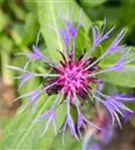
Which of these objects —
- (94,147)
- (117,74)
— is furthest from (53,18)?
(94,147)

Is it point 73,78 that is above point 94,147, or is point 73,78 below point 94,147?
above

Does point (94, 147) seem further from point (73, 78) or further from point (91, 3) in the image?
point (73, 78)

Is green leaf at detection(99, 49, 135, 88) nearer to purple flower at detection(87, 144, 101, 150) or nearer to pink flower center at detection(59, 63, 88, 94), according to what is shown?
pink flower center at detection(59, 63, 88, 94)

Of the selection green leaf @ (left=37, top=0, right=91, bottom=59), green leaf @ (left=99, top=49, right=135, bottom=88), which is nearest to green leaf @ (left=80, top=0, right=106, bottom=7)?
green leaf @ (left=37, top=0, right=91, bottom=59)

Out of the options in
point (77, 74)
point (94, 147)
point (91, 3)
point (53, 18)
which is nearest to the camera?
point (77, 74)

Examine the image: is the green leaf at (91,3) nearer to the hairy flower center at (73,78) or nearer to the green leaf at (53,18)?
the green leaf at (53,18)

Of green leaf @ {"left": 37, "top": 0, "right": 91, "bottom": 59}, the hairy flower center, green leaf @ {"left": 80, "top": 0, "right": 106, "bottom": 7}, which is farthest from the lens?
green leaf @ {"left": 80, "top": 0, "right": 106, "bottom": 7}

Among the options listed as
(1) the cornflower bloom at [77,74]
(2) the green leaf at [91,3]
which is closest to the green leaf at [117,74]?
(1) the cornflower bloom at [77,74]

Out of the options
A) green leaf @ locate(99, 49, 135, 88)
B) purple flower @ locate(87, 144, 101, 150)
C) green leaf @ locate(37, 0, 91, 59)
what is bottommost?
purple flower @ locate(87, 144, 101, 150)

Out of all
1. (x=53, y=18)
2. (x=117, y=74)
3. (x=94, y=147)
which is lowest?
(x=94, y=147)
